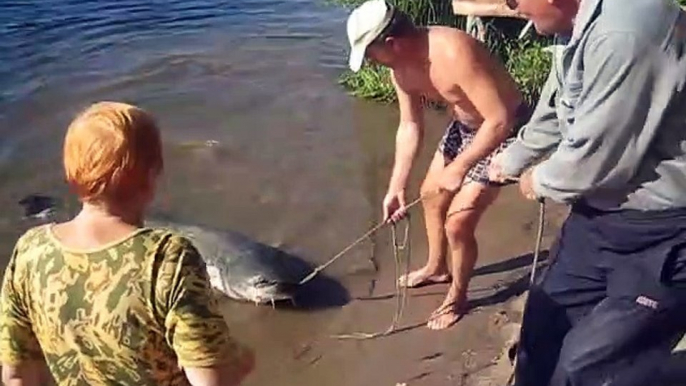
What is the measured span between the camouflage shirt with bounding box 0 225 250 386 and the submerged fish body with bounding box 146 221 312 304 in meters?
3.55

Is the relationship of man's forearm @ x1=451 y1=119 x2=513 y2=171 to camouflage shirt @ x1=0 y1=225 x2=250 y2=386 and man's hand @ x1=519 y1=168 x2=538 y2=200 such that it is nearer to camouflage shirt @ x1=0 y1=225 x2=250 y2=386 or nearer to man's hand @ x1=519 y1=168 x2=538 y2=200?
man's hand @ x1=519 y1=168 x2=538 y2=200

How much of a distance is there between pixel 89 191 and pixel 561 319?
2.05m

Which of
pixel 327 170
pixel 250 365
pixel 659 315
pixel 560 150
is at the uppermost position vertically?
pixel 560 150

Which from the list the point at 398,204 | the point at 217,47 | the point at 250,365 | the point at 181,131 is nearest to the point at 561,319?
the point at 250,365

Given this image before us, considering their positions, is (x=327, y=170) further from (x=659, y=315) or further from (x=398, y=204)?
(x=659, y=315)

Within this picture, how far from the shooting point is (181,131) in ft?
32.8

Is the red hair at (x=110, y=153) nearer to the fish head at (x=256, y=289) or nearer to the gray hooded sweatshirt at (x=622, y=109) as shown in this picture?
the gray hooded sweatshirt at (x=622, y=109)

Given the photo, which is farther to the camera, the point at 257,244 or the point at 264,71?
the point at 264,71

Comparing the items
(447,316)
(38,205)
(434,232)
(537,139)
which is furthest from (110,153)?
(38,205)

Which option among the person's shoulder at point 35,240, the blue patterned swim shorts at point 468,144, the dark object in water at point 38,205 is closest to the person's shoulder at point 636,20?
the person's shoulder at point 35,240

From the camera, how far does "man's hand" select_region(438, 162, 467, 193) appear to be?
556 centimetres

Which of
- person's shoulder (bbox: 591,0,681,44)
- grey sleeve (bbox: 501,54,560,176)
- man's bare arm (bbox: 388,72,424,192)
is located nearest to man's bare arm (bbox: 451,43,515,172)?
man's bare arm (bbox: 388,72,424,192)

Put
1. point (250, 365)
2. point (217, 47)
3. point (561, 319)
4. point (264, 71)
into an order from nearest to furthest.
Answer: point (250, 365), point (561, 319), point (264, 71), point (217, 47)

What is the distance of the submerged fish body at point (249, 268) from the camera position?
675 centimetres
